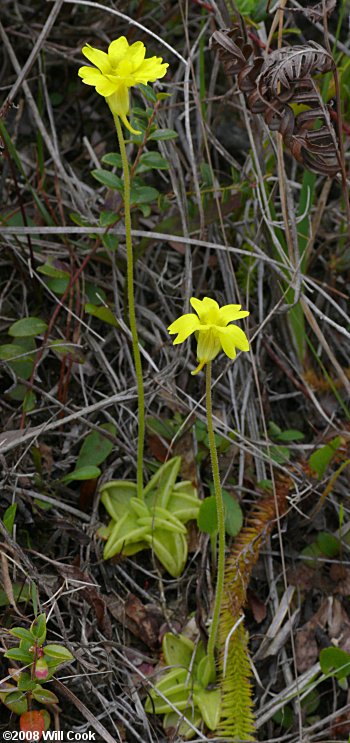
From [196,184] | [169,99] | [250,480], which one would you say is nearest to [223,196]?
[196,184]

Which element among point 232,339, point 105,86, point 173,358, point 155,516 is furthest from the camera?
point 173,358

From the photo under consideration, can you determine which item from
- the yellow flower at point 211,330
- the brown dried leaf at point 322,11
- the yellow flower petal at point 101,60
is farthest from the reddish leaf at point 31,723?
the brown dried leaf at point 322,11

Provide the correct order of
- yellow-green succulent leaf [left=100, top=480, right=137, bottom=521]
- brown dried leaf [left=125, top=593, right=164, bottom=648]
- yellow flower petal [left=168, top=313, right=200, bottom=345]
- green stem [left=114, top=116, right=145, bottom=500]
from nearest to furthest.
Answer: yellow flower petal [left=168, top=313, right=200, bottom=345]
green stem [left=114, top=116, right=145, bottom=500]
brown dried leaf [left=125, top=593, right=164, bottom=648]
yellow-green succulent leaf [left=100, top=480, right=137, bottom=521]

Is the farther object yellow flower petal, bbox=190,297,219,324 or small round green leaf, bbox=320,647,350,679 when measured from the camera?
small round green leaf, bbox=320,647,350,679

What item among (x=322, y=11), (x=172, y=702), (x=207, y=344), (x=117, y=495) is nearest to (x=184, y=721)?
(x=172, y=702)

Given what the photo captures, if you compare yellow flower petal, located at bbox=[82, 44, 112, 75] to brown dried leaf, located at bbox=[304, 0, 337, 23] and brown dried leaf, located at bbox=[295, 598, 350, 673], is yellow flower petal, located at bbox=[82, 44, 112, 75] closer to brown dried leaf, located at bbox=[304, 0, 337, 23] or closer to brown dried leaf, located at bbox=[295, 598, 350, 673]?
brown dried leaf, located at bbox=[304, 0, 337, 23]

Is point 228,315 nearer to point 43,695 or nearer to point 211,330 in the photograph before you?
point 211,330

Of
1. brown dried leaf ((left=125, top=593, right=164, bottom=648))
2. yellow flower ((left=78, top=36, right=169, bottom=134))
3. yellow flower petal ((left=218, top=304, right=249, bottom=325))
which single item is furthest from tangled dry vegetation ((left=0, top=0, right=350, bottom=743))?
yellow flower petal ((left=218, top=304, right=249, bottom=325))

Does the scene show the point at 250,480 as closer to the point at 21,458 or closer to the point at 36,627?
the point at 21,458
